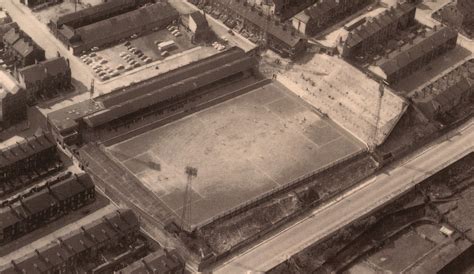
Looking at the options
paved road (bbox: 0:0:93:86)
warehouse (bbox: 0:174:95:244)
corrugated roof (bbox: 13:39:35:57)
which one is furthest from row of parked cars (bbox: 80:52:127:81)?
warehouse (bbox: 0:174:95:244)

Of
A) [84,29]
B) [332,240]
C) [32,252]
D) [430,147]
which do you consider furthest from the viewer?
[84,29]

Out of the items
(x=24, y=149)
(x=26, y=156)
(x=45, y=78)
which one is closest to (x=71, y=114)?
(x=45, y=78)

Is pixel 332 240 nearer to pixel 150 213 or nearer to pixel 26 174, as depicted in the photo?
pixel 150 213

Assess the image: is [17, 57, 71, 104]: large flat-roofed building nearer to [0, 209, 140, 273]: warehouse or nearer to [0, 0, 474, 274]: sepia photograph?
[0, 0, 474, 274]: sepia photograph

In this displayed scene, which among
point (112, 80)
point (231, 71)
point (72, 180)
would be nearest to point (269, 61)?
point (231, 71)

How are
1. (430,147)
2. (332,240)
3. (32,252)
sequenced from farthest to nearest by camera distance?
1. (430,147)
2. (332,240)
3. (32,252)
